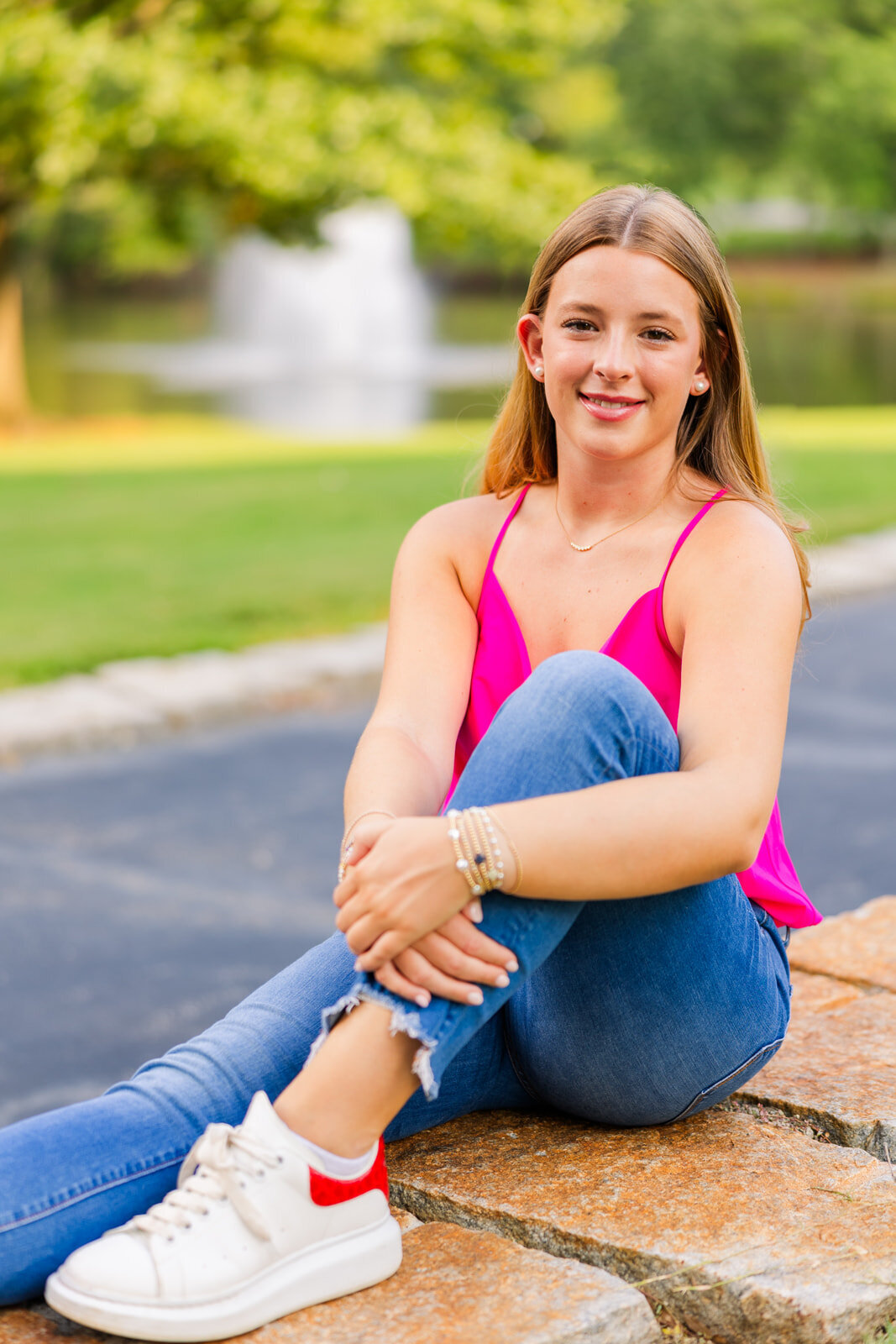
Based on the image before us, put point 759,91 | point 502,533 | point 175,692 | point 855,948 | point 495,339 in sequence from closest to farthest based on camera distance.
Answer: point 502,533 < point 855,948 < point 175,692 < point 495,339 < point 759,91

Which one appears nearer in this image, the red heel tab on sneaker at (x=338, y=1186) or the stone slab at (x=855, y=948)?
the red heel tab on sneaker at (x=338, y=1186)

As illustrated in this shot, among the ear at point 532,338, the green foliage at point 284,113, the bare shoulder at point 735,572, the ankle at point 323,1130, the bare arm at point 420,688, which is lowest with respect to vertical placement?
the ankle at point 323,1130

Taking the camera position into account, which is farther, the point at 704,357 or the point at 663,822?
the point at 704,357

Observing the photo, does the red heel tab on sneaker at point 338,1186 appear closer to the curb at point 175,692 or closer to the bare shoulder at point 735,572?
the bare shoulder at point 735,572

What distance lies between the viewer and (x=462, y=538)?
2.33 m

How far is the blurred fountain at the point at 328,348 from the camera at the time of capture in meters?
17.8

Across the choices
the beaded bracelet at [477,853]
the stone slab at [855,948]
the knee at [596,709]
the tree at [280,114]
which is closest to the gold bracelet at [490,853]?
the beaded bracelet at [477,853]

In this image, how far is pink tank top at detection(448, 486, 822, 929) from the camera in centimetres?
209

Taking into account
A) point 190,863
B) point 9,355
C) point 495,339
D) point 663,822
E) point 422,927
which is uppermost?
point 495,339

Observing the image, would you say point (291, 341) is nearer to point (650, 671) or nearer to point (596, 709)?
point (650, 671)

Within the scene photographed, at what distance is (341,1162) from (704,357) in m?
1.18

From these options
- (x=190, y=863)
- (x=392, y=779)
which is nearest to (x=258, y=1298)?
(x=392, y=779)

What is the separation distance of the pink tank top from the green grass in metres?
0.56

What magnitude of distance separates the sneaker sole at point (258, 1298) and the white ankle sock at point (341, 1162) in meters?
0.07
